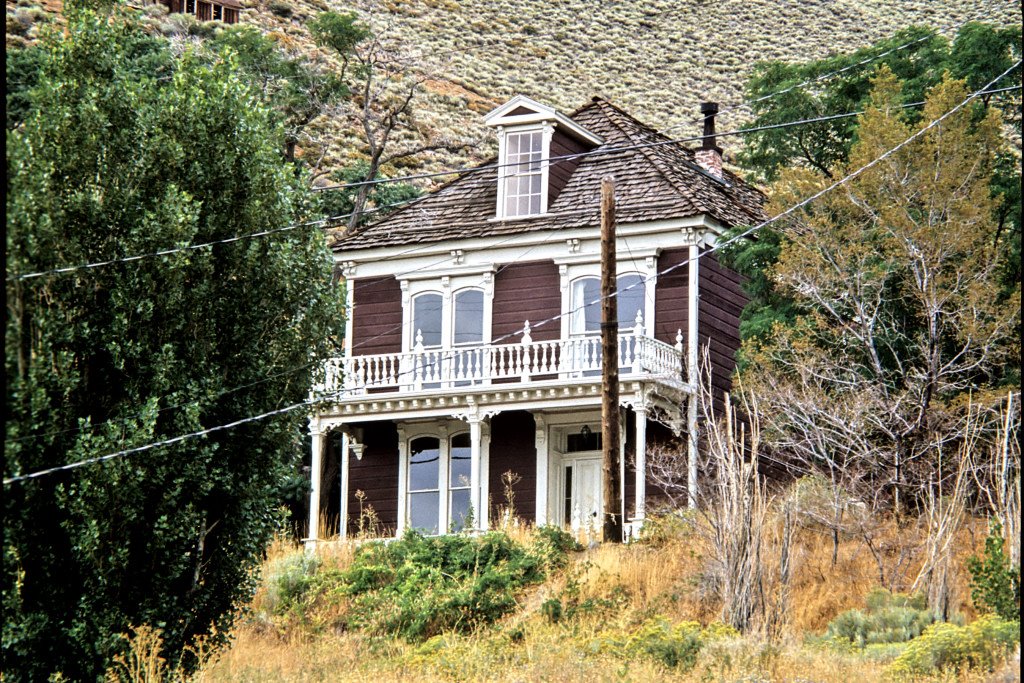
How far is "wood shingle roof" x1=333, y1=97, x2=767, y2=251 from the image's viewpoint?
3253 cm

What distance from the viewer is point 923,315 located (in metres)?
27.3

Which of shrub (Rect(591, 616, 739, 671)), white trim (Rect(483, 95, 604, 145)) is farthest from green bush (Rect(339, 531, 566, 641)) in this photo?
white trim (Rect(483, 95, 604, 145))

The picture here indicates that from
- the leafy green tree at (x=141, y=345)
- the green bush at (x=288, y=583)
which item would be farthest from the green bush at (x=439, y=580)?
the leafy green tree at (x=141, y=345)

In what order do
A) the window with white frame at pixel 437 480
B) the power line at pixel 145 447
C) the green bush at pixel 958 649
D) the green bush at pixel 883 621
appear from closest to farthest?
the green bush at pixel 958 649, the power line at pixel 145 447, the green bush at pixel 883 621, the window with white frame at pixel 437 480

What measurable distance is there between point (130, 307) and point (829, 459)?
10.9 m

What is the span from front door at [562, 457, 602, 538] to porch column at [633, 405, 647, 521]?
125cm

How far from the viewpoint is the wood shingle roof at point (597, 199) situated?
107ft

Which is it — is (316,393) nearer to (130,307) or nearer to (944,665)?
(130,307)

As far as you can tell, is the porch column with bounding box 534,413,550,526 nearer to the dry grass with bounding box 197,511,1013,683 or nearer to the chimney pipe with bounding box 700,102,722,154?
the dry grass with bounding box 197,511,1013,683

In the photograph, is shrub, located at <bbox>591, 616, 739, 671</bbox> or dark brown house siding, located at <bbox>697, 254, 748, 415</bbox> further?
dark brown house siding, located at <bbox>697, 254, 748, 415</bbox>

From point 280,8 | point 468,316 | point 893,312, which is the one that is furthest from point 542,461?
point 280,8

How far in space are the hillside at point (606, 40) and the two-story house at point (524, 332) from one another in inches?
1280

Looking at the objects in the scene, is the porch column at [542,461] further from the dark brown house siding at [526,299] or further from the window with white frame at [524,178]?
the window with white frame at [524,178]

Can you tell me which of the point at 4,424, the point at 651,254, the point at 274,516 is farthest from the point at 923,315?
the point at 4,424
